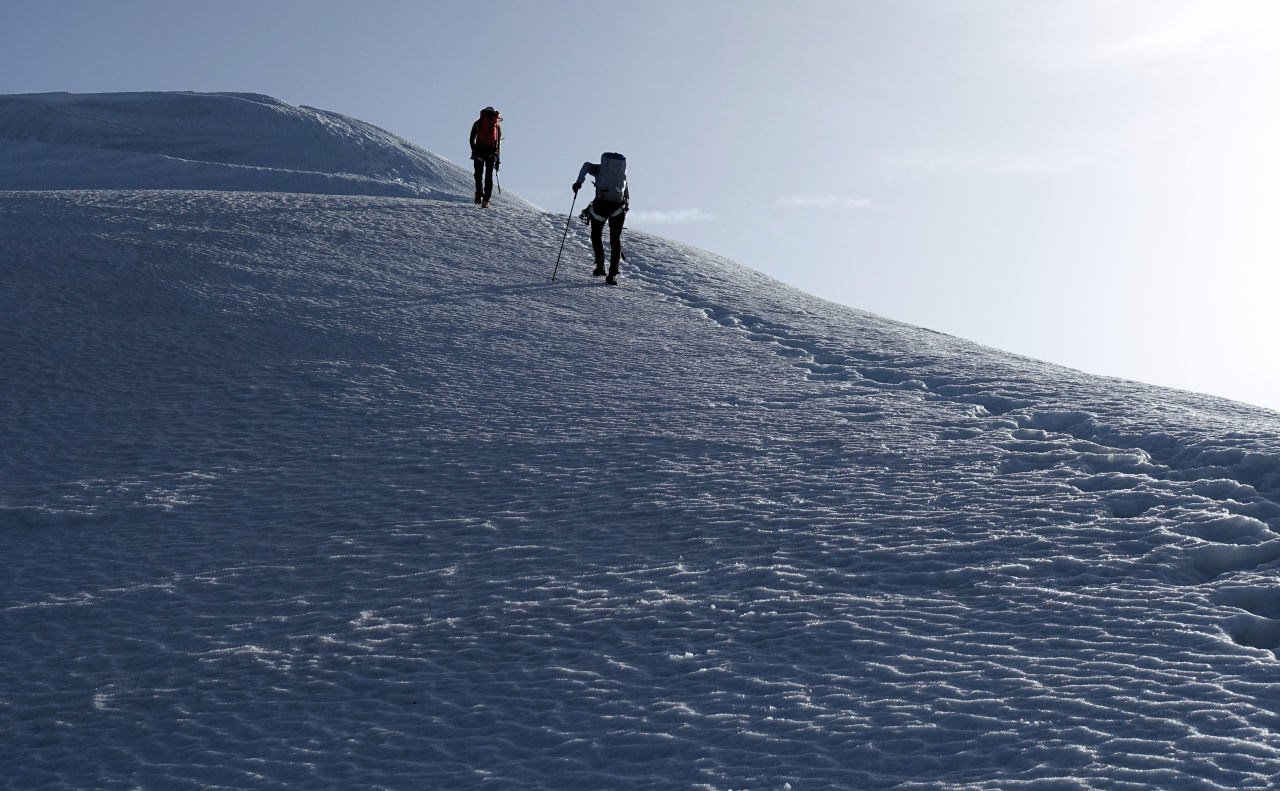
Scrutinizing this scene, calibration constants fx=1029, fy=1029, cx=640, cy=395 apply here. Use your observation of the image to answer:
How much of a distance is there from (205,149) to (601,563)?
77.0ft

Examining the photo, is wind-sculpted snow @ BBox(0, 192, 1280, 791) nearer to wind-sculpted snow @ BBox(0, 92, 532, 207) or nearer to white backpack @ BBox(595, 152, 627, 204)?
white backpack @ BBox(595, 152, 627, 204)

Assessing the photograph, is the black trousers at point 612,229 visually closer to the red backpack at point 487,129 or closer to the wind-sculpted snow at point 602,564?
the wind-sculpted snow at point 602,564

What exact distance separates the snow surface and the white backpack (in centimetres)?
323

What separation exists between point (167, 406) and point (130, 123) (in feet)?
74.7

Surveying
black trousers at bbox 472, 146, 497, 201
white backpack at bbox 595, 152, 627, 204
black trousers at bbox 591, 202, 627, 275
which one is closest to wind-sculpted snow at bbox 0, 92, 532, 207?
black trousers at bbox 472, 146, 497, 201

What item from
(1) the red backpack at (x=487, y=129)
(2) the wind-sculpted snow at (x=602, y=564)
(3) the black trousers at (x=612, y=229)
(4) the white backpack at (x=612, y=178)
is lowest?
(2) the wind-sculpted snow at (x=602, y=564)

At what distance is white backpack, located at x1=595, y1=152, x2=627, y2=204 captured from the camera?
40.4 feet

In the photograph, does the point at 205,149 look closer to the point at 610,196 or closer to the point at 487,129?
the point at 487,129

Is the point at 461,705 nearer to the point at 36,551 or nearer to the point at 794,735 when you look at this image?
the point at 794,735

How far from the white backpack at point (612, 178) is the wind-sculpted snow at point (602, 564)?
3.40 m

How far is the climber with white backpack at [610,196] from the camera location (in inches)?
486

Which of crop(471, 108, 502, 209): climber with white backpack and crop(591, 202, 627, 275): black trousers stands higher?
crop(471, 108, 502, 209): climber with white backpack

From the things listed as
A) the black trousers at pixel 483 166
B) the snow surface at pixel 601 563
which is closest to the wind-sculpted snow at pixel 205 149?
the black trousers at pixel 483 166

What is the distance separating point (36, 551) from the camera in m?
5.06
